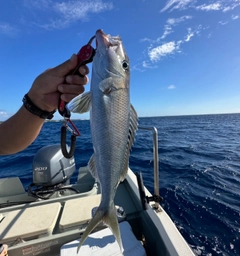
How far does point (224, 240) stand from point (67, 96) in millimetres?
5328

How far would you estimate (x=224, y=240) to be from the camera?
4.52 m

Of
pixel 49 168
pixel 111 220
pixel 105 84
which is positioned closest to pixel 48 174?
pixel 49 168

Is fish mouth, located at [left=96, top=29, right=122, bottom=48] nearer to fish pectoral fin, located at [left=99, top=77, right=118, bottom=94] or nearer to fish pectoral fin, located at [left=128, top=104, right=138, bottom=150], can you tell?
fish pectoral fin, located at [left=99, top=77, right=118, bottom=94]

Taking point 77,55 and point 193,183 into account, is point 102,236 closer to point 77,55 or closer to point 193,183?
point 77,55

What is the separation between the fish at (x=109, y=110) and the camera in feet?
4.33

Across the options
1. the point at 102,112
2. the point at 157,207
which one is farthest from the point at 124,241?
the point at 102,112

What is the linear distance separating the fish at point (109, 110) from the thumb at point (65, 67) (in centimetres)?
17

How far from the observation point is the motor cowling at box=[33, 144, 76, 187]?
3.93 metres

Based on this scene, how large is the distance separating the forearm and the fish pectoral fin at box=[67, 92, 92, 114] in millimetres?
546

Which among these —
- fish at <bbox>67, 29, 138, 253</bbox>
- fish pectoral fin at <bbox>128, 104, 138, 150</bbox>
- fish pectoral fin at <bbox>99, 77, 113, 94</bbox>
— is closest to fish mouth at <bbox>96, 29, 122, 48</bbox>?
fish at <bbox>67, 29, 138, 253</bbox>

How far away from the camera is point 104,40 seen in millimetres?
1383

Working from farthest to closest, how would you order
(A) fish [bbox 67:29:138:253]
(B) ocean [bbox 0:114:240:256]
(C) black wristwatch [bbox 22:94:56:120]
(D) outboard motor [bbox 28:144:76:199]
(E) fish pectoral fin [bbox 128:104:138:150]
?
(B) ocean [bbox 0:114:240:256] → (D) outboard motor [bbox 28:144:76:199] → (C) black wristwatch [bbox 22:94:56:120] → (E) fish pectoral fin [bbox 128:104:138:150] → (A) fish [bbox 67:29:138:253]

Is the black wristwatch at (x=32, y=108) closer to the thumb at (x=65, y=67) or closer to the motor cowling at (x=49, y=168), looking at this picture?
the thumb at (x=65, y=67)

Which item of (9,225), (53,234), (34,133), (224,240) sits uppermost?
(34,133)
